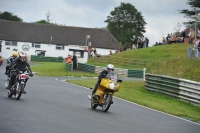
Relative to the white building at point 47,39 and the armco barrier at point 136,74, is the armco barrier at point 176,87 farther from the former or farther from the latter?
the white building at point 47,39

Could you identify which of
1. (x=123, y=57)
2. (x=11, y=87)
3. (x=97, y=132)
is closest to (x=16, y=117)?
(x=97, y=132)

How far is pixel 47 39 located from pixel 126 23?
24.9 metres

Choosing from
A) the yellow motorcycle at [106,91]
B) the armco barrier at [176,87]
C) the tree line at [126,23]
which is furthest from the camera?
the tree line at [126,23]

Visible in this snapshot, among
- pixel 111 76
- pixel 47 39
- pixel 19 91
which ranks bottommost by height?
pixel 19 91

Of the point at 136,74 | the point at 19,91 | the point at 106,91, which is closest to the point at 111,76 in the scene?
the point at 106,91

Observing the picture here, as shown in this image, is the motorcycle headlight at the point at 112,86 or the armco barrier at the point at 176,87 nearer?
the motorcycle headlight at the point at 112,86

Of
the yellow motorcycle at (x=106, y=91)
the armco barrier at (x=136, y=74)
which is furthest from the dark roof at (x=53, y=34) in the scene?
the yellow motorcycle at (x=106, y=91)

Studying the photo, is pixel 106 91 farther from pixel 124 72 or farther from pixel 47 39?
pixel 47 39

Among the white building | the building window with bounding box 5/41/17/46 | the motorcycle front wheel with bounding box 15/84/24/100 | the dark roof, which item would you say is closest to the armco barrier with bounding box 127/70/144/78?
the motorcycle front wheel with bounding box 15/84/24/100

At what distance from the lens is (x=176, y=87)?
91.7ft

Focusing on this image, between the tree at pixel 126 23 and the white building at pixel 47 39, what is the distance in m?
13.3

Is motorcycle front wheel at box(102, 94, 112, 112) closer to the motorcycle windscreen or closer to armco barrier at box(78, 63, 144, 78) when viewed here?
the motorcycle windscreen

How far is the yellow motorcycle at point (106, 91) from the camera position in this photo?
18.2 metres

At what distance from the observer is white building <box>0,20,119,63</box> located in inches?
4008
